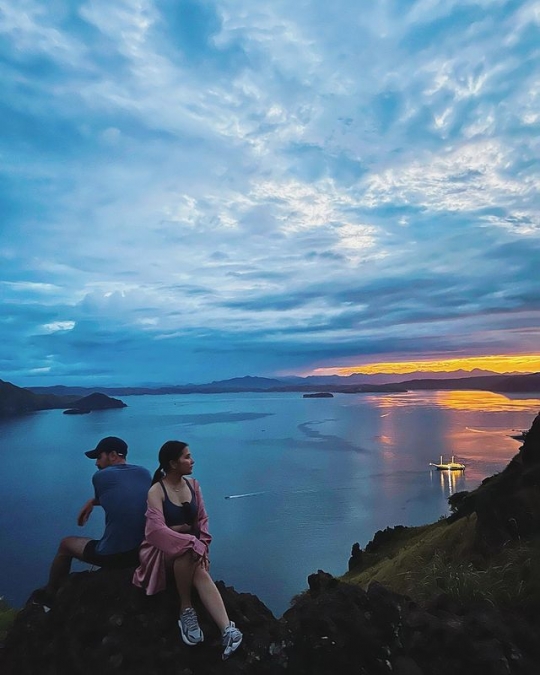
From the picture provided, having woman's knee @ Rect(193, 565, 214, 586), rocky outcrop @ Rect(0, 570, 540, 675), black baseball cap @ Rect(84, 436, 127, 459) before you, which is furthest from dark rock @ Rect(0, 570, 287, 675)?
black baseball cap @ Rect(84, 436, 127, 459)

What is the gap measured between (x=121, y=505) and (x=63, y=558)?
1.22 meters

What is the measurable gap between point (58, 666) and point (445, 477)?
243ft

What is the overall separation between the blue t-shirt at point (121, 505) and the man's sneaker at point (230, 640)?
1.54 meters

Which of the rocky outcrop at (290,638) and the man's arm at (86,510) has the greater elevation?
the man's arm at (86,510)

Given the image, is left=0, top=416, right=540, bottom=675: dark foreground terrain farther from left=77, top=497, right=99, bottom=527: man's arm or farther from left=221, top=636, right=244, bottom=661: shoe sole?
left=77, top=497, right=99, bottom=527: man's arm

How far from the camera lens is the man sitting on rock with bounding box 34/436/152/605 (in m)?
5.82

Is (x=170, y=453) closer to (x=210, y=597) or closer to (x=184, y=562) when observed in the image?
(x=184, y=562)

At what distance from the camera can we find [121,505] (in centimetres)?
579

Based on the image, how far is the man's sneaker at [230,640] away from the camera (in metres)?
4.93

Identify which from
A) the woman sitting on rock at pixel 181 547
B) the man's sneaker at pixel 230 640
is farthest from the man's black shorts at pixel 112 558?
the man's sneaker at pixel 230 640

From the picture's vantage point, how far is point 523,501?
26.7 ft

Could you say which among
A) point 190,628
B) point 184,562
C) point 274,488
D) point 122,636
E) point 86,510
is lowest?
point 274,488

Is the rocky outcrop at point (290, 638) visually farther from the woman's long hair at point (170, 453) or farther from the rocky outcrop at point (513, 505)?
the rocky outcrop at point (513, 505)

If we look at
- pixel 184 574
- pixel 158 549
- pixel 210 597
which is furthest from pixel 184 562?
pixel 210 597
